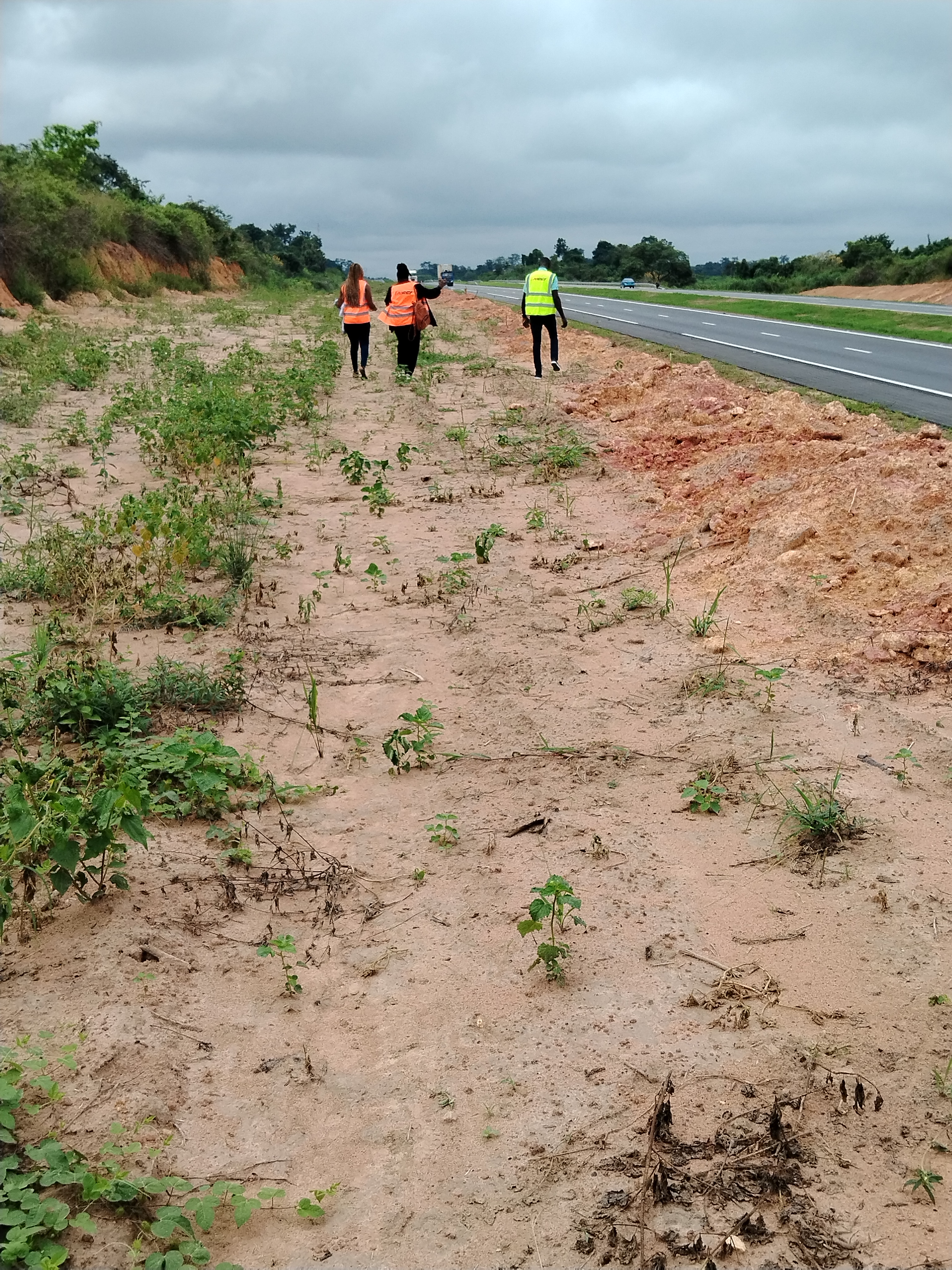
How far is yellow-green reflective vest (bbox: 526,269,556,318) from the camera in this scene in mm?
14844

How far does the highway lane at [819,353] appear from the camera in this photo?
1318cm

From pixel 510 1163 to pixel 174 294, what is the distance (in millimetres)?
46328

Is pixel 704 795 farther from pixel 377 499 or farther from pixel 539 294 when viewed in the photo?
pixel 539 294

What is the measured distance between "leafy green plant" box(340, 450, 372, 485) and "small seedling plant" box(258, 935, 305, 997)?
22.5 ft

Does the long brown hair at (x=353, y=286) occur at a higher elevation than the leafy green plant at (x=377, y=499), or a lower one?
higher

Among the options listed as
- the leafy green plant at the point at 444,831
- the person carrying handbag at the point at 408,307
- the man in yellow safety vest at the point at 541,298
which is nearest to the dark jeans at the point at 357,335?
the person carrying handbag at the point at 408,307

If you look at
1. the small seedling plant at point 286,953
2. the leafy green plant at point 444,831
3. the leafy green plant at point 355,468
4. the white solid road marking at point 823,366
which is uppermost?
the white solid road marking at point 823,366

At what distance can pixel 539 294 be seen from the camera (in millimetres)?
14961

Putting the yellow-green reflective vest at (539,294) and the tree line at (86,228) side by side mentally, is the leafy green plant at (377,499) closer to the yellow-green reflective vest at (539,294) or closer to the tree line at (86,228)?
the yellow-green reflective vest at (539,294)

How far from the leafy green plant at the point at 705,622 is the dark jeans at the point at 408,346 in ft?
33.3

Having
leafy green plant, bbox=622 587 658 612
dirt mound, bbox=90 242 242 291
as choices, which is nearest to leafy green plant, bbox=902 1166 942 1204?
leafy green plant, bbox=622 587 658 612

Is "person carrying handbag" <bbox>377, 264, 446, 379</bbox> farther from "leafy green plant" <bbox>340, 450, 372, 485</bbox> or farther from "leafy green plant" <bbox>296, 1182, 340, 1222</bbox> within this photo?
"leafy green plant" <bbox>296, 1182, 340, 1222</bbox>

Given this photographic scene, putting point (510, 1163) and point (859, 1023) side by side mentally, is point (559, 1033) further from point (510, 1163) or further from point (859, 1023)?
point (859, 1023)

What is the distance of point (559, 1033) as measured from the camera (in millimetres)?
3291
